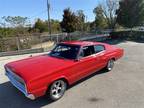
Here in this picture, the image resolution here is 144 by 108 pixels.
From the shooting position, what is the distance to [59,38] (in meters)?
16.1

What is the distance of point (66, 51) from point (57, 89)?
4.75 feet

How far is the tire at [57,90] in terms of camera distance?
13.9ft

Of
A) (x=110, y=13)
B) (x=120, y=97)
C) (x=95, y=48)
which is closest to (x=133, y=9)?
(x=95, y=48)

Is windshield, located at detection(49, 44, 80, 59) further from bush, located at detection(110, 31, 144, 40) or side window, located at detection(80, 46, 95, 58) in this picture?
bush, located at detection(110, 31, 144, 40)

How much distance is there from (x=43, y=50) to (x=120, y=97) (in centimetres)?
882

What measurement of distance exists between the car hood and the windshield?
264 millimetres

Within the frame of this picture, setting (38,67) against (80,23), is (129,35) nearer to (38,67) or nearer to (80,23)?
(80,23)

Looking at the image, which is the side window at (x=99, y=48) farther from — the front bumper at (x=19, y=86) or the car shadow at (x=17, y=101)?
the front bumper at (x=19, y=86)

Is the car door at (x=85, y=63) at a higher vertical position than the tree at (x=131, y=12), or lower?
lower

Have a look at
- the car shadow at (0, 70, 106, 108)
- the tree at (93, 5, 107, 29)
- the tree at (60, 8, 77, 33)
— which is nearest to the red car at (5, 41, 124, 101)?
the car shadow at (0, 70, 106, 108)

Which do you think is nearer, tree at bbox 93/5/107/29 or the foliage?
the foliage

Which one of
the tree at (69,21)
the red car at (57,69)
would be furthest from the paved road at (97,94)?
the tree at (69,21)

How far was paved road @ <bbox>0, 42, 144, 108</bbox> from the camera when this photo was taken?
163 inches

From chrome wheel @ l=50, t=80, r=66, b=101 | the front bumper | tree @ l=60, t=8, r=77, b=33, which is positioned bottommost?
chrome wheel @ l=50, t=80, r=66, b=101
